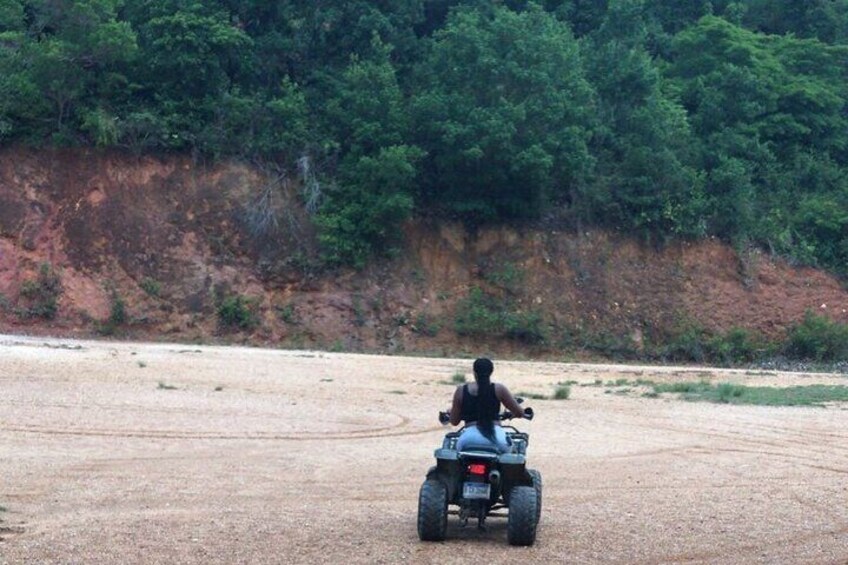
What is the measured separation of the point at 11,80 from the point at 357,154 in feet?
37.7

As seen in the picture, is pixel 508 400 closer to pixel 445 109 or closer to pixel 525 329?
pixel 525 329

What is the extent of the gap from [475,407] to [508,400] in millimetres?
276

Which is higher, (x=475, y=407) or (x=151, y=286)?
(x=475, y=407)

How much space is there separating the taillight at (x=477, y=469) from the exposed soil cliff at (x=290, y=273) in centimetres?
2949

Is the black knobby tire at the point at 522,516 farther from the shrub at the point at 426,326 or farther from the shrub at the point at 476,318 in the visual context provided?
the shrub at the point at 476,318

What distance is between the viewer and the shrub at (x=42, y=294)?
1510 inches

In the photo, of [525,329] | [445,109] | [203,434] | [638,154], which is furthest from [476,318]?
[203,434]

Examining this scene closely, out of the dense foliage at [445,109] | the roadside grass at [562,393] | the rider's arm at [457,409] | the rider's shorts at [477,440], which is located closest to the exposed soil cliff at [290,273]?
the dense foliage at [445,109]

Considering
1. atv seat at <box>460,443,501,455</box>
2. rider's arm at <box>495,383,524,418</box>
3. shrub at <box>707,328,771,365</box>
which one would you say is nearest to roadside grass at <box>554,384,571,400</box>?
rider's arm at <box>495,383,524,418</box>

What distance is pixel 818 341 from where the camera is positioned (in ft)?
145

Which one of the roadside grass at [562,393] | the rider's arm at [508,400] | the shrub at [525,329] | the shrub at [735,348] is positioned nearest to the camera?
the rider's arm at [508,400]

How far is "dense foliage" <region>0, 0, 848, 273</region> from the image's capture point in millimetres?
42125

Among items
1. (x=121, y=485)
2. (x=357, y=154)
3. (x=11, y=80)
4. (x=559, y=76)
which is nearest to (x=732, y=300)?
(x=559, y=76)

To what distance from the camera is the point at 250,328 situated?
40688mm
